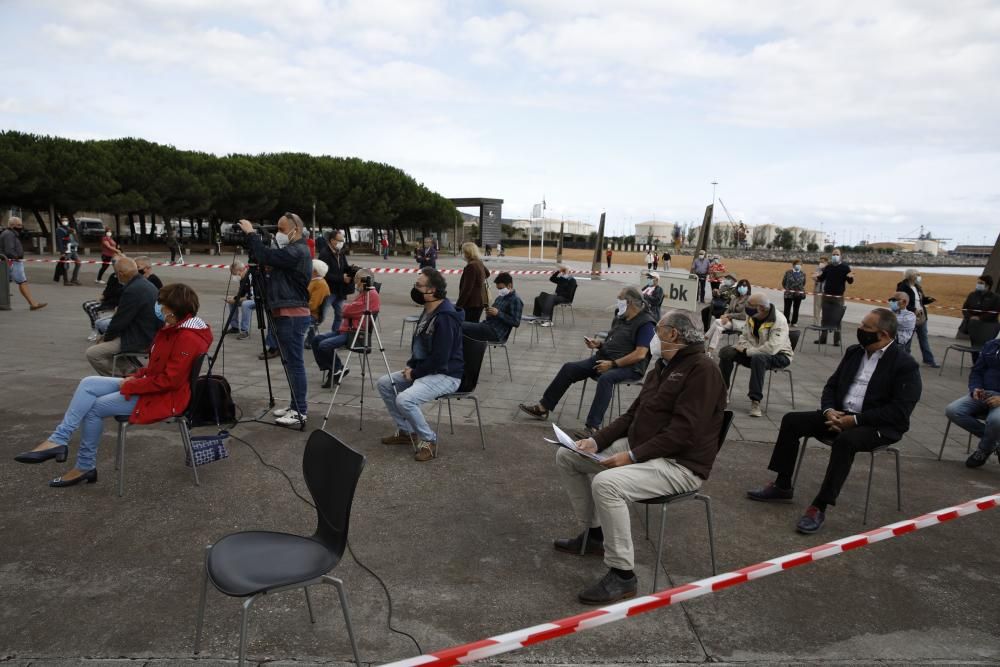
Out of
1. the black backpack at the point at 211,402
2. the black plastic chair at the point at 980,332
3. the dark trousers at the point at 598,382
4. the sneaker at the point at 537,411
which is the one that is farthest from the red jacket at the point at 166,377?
the black plastic chair at the point at 980,332

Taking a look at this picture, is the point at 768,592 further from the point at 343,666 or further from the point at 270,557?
the point at 270,557

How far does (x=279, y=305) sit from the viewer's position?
5.70 metres

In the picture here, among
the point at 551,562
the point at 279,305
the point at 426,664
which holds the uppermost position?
the point at 279,305

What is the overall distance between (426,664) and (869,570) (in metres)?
2.91

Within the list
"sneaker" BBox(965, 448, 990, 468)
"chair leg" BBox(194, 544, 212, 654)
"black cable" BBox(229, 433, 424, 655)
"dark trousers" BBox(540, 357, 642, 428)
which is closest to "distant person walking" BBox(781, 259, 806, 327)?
"sneaker" BBox(965, 448, 990, 468)

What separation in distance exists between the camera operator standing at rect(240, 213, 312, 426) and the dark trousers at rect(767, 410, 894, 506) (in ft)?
13.3

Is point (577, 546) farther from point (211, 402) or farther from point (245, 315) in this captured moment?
point (245, 315)

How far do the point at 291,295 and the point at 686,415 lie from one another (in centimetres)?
376

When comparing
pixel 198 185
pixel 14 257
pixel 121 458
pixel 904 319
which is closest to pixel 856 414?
pixel 121 458

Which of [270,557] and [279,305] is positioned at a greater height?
[279,305]

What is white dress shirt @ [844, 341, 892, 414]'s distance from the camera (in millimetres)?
4668

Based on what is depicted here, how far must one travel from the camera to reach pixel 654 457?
→ 11.6 ft

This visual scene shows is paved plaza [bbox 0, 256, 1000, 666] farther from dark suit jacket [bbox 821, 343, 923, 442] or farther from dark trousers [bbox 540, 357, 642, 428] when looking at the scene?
dark suit jacket [bbox 821, 343, 923, 442]

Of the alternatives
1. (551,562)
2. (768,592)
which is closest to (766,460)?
(768,592)
